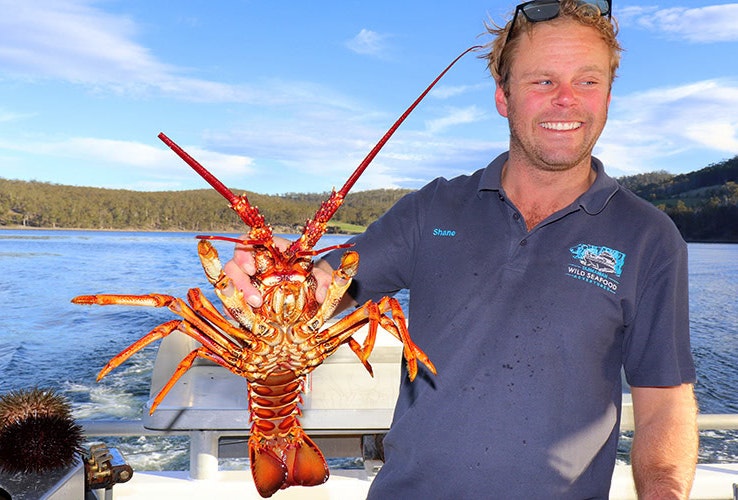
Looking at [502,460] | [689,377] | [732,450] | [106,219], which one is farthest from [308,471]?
[106,219]

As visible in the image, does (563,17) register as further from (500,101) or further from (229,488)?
(229,488)

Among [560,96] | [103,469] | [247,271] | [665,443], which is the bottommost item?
[103,469]

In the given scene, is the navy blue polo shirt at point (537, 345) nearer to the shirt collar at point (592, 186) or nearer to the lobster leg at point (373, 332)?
the shirt collar at point (592, 186)

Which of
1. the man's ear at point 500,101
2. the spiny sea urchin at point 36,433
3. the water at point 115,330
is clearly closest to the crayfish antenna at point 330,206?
the man's ear at point 500,101

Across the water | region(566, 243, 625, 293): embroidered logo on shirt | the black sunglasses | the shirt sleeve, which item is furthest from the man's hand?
the water

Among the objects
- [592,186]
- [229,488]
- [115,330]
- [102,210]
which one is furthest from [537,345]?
[102,210]

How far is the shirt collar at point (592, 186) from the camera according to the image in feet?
6.39

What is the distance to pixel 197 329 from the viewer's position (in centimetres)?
165

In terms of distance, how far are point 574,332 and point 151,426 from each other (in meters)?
1.96

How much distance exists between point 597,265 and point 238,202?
1112mm

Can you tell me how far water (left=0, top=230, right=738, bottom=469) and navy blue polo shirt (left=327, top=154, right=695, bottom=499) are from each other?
24.8 ft

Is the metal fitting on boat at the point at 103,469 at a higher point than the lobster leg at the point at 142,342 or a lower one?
lower

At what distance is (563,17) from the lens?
206cm

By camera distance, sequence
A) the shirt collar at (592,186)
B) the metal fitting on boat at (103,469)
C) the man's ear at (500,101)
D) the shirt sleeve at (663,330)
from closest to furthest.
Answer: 1. the shirt sleeve at (663,330)
2. the shirt collar at (592,186)
3. the man's ear at (500,101)
4. the metal fitting on boat at (103,469)
